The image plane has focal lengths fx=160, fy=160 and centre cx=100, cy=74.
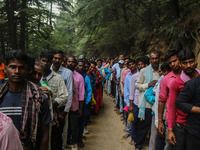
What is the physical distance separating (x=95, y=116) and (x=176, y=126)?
5260 millimetres

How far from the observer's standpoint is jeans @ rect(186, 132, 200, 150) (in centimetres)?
208

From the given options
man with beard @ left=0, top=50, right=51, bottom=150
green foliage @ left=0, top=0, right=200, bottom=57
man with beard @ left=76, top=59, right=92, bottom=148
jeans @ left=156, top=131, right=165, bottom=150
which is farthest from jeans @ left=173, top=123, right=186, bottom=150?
green foliage @ left=0, top=0, right=200, bottom=57

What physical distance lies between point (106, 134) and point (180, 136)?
3.47 meters

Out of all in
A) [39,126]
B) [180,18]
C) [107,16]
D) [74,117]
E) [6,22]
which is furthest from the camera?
[107,16]

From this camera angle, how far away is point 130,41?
42.7 ft

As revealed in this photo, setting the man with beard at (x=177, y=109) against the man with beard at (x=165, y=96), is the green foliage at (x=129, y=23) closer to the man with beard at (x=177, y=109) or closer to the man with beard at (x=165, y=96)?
the man with beard at (x=165, y=96)

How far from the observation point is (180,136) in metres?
2.29

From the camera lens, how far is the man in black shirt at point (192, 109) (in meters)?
2.08

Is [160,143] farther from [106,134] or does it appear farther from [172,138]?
[106,134]

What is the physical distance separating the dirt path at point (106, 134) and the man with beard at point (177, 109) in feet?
7.93

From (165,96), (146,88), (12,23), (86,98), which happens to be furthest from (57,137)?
(12,23)

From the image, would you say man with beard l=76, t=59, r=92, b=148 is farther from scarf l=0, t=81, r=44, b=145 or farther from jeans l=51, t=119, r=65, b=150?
scarf l=0, t=81, r=44, b=145

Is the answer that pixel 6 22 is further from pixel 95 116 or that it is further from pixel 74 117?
pixel 74 117

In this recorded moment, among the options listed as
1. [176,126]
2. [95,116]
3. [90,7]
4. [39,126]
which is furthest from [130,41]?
[39,126]
